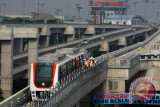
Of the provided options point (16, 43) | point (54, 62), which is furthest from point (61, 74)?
point (16, 43)

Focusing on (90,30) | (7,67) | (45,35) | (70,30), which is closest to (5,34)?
(7,67)

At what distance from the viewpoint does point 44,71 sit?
32.1 m

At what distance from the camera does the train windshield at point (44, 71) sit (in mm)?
31989

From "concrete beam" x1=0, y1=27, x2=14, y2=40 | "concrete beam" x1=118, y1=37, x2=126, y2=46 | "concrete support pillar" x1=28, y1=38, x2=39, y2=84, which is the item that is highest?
"concrete beam" x1=0, y1=27, x2=14, y2=40

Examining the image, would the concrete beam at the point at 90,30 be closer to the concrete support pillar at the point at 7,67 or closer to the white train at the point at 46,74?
the concrete support pillar at the point at 7,67

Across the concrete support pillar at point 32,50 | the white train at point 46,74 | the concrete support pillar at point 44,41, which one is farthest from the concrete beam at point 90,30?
the white train at point 46,74

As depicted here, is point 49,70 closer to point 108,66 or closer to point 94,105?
point 94,105

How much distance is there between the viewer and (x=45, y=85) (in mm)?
31625

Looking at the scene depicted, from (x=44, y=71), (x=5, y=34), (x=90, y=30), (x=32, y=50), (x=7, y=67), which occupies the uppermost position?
(x=5, y=34)

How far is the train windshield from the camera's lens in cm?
3199

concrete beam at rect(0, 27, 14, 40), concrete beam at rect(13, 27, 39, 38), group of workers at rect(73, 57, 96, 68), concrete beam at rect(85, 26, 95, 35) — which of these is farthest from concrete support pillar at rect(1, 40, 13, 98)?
concrete beam at rect(85, 26, 95, 35)

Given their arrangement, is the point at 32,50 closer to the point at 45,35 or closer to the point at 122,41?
the point at 45,35

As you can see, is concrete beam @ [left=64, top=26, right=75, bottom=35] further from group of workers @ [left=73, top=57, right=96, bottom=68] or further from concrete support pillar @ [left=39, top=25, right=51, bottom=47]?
group of workers @ [left=73, top=57, right=96, bottom=68]

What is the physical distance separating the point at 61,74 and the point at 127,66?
73.0 ft
